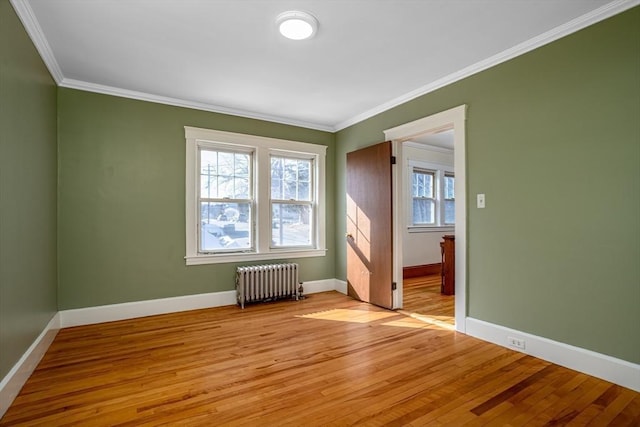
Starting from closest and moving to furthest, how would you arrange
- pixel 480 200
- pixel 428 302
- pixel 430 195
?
pixel 480 200 → pixel 428 302 → pixel 430 195

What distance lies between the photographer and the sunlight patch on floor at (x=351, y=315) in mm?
3674

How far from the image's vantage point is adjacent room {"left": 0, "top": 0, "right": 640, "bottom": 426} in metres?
2.11

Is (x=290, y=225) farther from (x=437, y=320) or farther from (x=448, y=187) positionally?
(x=448, y=187)

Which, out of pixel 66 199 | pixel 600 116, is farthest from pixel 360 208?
pixel 66 199

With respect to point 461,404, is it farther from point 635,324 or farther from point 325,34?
point 325,34

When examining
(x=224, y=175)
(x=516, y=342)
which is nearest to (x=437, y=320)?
(x=516, y=342)

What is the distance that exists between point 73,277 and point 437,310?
417 cm

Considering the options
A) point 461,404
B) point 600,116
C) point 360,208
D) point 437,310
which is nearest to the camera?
point 461,404

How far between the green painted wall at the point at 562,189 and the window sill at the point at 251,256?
2422 mm

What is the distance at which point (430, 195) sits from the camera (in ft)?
22.6

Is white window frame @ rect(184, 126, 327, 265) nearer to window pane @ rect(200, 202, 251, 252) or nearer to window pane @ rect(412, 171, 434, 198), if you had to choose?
window pane @ rect(200, 202, 251, 252)

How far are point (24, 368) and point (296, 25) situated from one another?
312cm

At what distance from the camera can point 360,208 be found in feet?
14.8

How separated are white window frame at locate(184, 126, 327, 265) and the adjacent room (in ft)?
0.14
